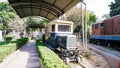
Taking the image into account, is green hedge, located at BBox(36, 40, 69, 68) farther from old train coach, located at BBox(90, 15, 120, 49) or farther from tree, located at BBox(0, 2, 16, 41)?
tree, located at BBox(0, 2, 16, 41)

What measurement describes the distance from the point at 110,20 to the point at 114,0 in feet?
46.6

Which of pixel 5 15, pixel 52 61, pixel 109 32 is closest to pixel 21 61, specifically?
pixel 52 61

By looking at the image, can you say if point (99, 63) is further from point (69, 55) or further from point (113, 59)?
point (69, 55)

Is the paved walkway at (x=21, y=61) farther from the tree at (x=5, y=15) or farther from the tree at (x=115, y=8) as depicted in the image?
the tree at (x=115, y=8)

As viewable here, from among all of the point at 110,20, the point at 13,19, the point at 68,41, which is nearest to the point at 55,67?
the point at 68,41

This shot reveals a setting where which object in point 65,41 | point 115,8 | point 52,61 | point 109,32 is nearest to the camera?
point 52,61

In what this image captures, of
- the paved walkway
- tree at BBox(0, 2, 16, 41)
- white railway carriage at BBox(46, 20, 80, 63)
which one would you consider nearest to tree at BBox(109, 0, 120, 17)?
tree at BBox(0, 2, 16, 41)

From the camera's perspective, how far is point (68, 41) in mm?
12195

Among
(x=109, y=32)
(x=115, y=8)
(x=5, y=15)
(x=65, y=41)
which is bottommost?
(x=65, y=41)

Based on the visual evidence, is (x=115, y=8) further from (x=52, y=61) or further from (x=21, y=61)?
(x=52, y=61)

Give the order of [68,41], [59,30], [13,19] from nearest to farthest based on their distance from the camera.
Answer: [68,41], [59,30], [13,19]

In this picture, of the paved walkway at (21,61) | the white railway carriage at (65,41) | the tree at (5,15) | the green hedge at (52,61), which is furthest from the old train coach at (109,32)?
the tree at (5,15)

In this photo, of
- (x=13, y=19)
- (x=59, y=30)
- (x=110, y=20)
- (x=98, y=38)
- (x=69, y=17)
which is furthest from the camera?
(x=69, y=17)

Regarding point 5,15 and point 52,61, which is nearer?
point 52,61
